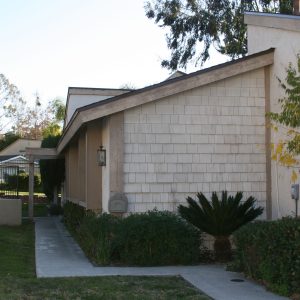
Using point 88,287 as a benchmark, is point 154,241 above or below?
above

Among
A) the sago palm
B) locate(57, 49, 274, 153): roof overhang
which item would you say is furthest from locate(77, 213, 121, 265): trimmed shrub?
locate(57, 49, 274, 153): roof overhang

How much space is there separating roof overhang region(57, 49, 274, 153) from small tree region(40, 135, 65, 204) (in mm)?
14411

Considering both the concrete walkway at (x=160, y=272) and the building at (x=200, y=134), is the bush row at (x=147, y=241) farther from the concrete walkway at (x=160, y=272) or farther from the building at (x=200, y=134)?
the building at (x=200, y=134)

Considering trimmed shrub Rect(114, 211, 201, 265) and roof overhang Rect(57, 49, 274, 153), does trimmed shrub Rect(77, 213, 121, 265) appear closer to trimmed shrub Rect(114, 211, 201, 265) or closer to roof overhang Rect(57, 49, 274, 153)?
trimmed shrub Rect(114, 211, 201, 265)

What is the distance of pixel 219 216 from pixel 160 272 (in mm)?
1841

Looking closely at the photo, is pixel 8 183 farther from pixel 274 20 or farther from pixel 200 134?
pixel 274 20

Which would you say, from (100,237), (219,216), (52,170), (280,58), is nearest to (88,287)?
(100,237)

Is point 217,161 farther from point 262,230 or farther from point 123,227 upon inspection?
point 262,230

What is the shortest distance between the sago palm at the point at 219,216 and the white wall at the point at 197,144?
653 millimetres

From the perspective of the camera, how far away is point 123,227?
10.3 m

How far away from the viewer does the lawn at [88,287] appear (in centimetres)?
749

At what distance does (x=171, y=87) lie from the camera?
36.8ft

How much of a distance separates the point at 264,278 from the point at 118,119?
181 inches

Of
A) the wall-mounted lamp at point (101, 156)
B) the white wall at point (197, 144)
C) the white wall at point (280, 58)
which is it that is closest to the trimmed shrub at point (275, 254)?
the white wall at point (280, 58)
